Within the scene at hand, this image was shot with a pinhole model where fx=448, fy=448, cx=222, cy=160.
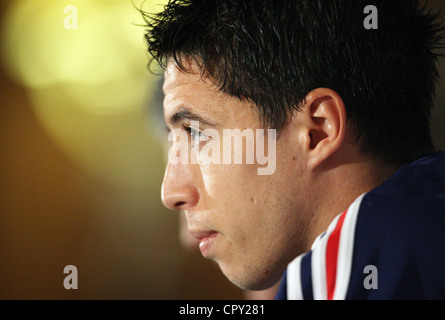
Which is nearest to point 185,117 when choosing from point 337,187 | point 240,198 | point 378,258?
point 240,198

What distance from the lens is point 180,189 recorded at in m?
0.82

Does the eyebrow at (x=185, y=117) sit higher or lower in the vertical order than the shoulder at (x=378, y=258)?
higher

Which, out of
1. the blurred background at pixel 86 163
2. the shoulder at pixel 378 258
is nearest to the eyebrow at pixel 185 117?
the shoulder at pixel 378 258

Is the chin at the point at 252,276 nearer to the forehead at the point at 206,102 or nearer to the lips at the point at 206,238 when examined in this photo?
the lips at the point at 206,238

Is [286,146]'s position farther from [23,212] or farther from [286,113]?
[23,212]

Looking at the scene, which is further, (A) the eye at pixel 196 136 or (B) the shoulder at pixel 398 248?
(A) the eye at pixel 196 136

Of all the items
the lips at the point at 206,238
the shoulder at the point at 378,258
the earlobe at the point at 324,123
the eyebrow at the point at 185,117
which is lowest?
the shoulder at the point at 378,258

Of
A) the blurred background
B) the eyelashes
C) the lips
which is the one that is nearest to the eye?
the eyelashes

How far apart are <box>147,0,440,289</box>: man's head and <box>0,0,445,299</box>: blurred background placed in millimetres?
988

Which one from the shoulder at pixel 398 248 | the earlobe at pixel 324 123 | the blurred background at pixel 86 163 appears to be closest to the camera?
the shoulder at pixel 398 248

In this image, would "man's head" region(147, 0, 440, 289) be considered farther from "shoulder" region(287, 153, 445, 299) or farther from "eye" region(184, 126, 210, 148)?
"shoulder" region(287, 153, 445, 299)

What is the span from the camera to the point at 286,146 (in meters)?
0.75

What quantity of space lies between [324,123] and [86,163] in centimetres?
147

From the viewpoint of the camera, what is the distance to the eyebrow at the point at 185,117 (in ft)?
2.56
